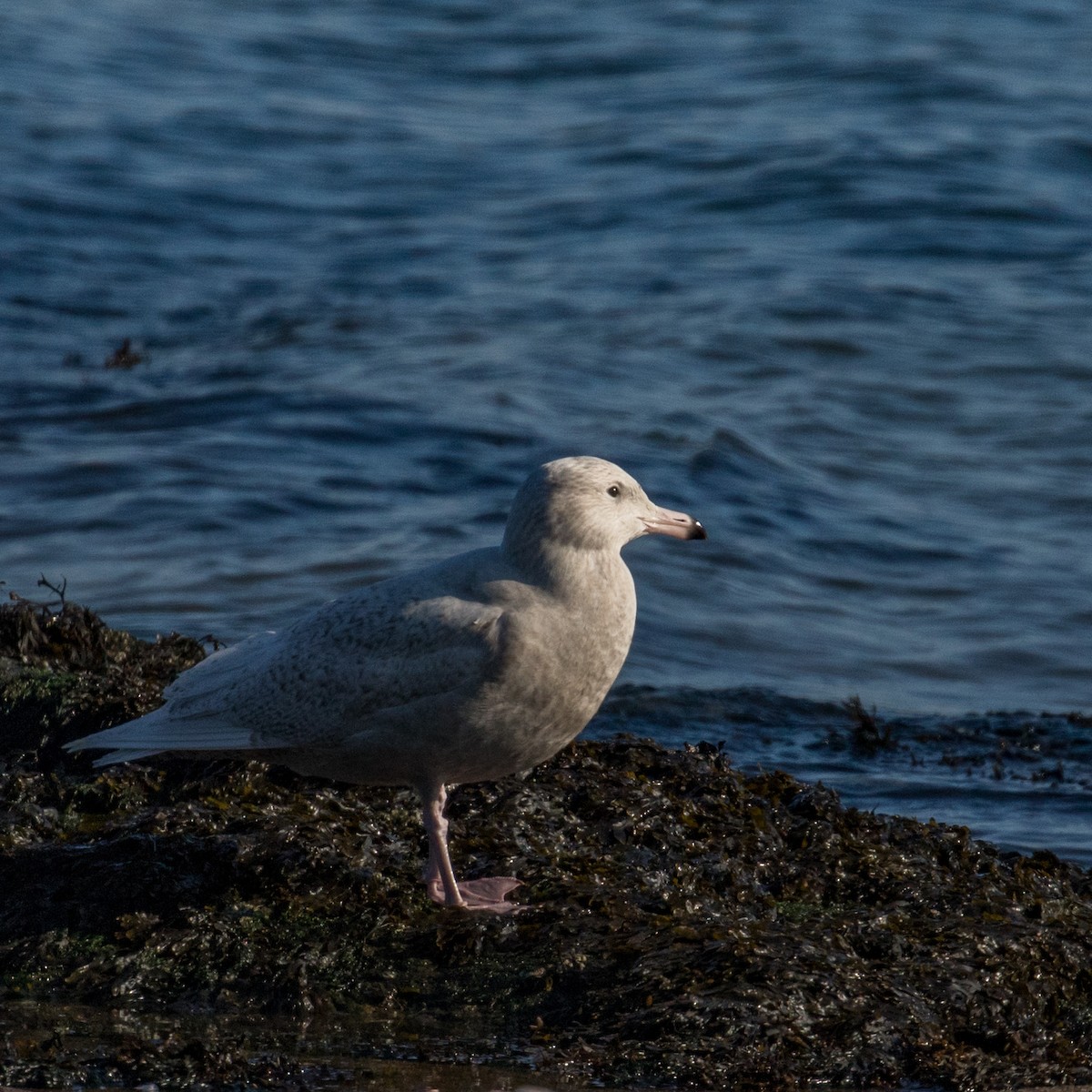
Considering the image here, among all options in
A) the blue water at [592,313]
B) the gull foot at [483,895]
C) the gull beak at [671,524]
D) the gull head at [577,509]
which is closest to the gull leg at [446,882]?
the gull foot at [483,895]

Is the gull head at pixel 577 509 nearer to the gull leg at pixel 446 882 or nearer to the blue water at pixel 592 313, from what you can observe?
the gull leg at pixel 446 882

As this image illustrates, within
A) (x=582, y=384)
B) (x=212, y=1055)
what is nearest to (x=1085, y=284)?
(x=582, y=384)

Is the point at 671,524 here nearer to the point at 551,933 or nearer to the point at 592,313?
the point at 551,933

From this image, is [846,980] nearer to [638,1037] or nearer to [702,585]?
[638,1037]

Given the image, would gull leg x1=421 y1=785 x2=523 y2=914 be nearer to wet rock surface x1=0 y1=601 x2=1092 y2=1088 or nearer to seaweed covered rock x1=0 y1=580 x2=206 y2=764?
wet rock surface x1=0 y1=601 x2=1092 y2=1088

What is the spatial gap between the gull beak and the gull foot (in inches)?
42.9

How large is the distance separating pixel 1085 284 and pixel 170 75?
13.9m

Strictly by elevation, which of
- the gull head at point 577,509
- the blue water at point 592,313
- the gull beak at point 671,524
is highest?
the gull head at point 577,509

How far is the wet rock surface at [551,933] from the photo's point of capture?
13.5 feet

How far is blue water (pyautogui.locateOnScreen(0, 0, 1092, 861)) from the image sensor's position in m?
10.2

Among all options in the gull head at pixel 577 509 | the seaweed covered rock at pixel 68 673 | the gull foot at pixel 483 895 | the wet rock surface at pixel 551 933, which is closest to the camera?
the wet rock surface at pixel 551 933

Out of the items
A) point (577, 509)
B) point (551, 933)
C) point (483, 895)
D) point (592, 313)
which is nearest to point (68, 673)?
point (483, 895)

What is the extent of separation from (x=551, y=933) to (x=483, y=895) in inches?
8.7

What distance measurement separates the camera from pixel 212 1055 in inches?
156
